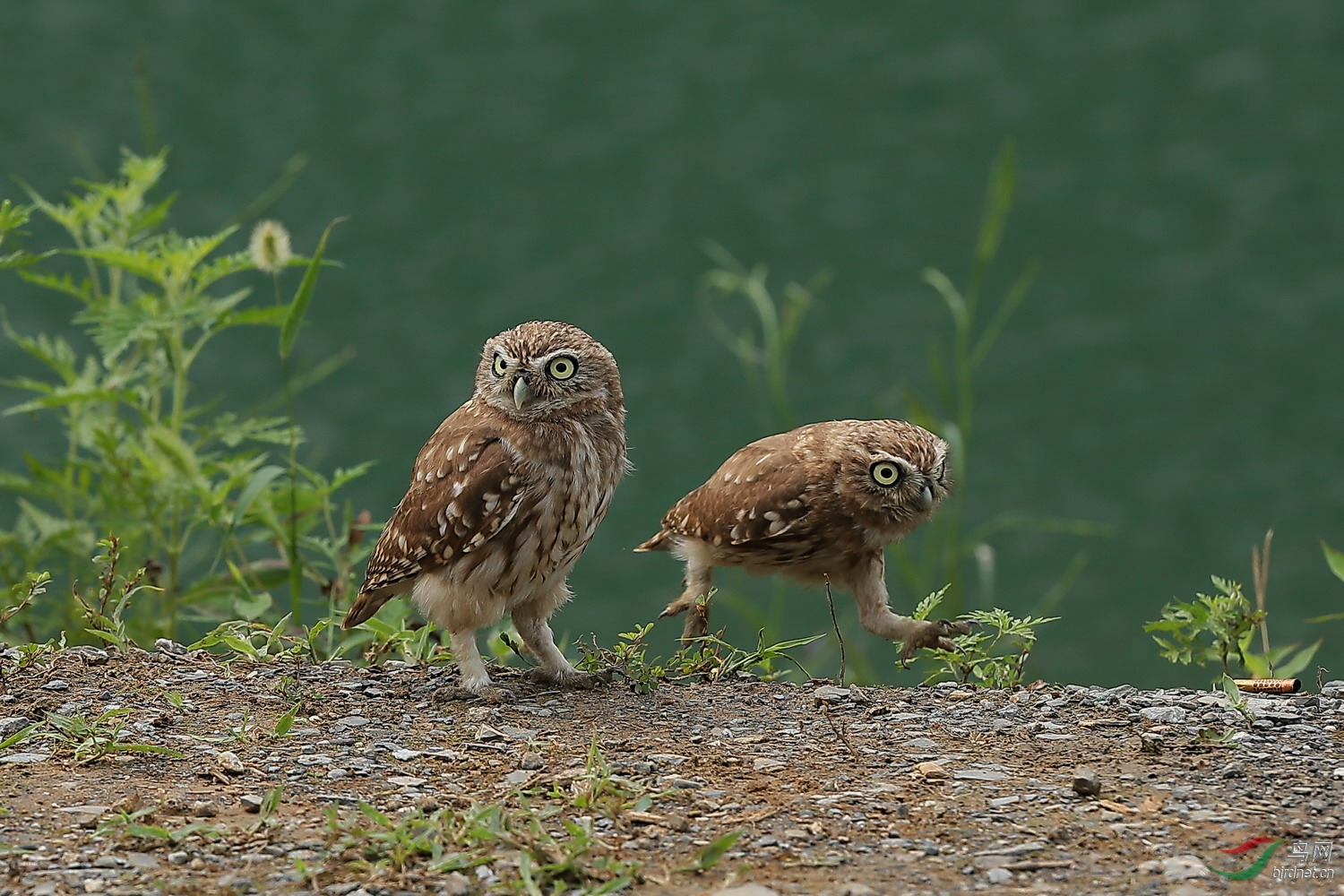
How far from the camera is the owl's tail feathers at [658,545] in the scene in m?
5.24

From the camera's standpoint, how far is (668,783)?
3461 mm

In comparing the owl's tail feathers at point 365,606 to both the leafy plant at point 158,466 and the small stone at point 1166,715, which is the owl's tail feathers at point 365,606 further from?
the small stone at point 1166,715

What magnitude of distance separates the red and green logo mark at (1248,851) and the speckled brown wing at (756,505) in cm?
196

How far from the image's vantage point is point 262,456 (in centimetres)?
536

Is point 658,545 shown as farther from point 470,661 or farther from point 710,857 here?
point 710,857

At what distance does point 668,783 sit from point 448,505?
1199 millimetres

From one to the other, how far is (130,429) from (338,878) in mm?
3012

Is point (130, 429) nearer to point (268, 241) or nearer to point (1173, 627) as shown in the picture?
point (268, 241)

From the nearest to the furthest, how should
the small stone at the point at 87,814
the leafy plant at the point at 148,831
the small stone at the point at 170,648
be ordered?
the leafy plant at the point at 148,831 < the small stone at the point at 87,814 < the small stone at the point at 170,648

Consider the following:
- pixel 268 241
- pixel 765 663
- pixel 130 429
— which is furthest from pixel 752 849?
pixel 130 429

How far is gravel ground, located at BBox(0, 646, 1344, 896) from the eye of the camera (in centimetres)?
294

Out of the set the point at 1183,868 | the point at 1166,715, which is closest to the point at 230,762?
the point at 1183,868

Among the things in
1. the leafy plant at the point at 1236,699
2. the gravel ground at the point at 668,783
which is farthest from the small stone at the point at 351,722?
the leafy plant at the point at 1236,699

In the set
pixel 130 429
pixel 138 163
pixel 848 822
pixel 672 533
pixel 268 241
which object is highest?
pixel 138 163
